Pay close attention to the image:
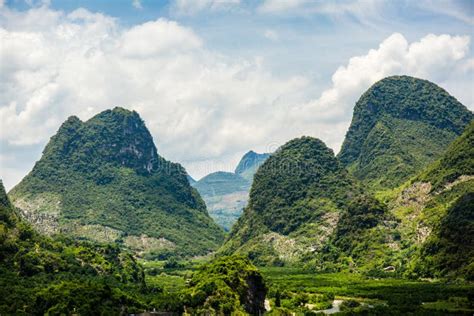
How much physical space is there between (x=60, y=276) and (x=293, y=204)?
9398 centimetres

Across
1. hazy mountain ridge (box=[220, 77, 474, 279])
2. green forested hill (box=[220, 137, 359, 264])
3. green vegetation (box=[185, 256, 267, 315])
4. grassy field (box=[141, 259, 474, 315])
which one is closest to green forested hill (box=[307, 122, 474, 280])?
hazy mountain ridge (box=[220, 77, 474, 279])

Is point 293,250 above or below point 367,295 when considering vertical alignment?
above

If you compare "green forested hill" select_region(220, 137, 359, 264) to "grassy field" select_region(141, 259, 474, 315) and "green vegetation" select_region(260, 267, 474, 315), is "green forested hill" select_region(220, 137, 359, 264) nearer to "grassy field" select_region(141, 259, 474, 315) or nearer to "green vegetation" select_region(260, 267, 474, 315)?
"grassy field" select_region(141, 259, 474, 315)

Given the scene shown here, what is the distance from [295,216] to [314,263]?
2601cm

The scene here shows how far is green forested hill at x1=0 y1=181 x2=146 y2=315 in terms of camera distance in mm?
60125

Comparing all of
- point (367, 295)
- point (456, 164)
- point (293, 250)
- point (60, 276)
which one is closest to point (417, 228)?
point (456, 164)

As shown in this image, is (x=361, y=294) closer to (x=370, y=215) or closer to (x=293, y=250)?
(x=370, y=215)

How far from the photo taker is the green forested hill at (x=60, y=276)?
60125 millimetres

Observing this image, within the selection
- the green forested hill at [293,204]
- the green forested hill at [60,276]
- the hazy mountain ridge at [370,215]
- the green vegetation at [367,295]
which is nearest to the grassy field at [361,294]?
the green vegetation at [367,295]

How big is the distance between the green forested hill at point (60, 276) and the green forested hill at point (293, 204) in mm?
52257

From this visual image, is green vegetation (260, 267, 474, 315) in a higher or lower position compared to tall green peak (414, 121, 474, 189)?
lower

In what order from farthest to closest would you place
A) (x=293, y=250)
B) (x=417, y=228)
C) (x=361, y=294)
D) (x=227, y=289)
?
(x=293, y=250) → (x=417, y=228) → (x=361, y=294) → (x=227, y=289)

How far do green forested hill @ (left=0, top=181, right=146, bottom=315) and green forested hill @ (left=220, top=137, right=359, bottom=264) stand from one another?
171 ft

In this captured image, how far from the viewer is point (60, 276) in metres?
78.9
